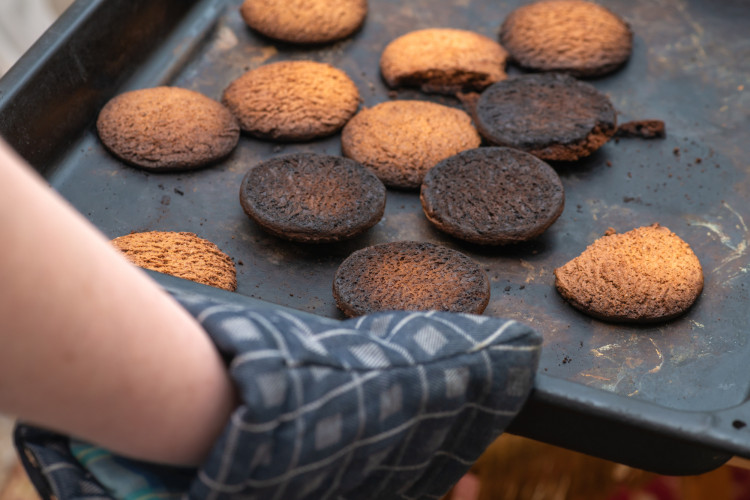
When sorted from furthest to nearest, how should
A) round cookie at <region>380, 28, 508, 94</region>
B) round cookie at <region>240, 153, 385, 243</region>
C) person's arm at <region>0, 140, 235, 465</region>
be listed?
round cookie at <region>380, 28, 508, 94</region> < round cookie at <region>240, 153, 385, 243</region> < person's arm at <region>0, 140, 235, 465</region>

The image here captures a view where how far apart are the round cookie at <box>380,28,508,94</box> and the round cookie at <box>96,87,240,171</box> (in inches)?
15.6

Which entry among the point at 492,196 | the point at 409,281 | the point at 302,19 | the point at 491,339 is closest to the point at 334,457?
the point at 491,339

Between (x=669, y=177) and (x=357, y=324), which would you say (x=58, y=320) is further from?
(x=669, y=177)

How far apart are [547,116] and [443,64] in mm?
283

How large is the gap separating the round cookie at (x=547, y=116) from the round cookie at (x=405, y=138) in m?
0.06

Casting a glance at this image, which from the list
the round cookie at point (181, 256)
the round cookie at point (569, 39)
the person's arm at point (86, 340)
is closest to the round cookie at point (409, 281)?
the round cookie at point (181, 256)

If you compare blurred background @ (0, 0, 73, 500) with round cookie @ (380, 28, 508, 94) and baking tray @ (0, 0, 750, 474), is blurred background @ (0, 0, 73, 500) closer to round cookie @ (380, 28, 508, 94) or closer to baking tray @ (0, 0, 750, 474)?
baking tray @ (0, 0, 750, 474)

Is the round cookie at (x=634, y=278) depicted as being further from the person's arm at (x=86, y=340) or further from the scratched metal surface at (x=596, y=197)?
the person's arm at (x=86, y=340)

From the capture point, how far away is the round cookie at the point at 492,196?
49.2 inches

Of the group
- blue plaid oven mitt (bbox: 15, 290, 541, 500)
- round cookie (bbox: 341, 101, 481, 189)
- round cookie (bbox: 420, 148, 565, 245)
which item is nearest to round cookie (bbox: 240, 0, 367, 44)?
round cookie (bbox: 341, 101, 481, 189)

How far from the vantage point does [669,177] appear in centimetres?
143

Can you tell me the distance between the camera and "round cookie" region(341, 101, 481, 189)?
1.39 m

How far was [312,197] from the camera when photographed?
4.20ft

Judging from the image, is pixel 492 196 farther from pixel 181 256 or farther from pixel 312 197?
pixel 181 256
